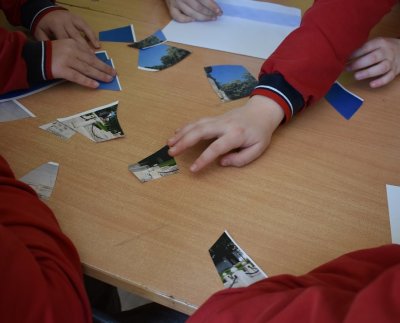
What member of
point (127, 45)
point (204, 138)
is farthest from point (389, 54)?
point (127, 45)

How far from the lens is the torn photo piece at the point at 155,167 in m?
0.62

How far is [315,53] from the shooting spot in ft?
2.48

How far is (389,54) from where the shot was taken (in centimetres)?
83

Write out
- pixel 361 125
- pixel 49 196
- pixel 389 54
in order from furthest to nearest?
pixel 389 54 → pixel 361 125 → pixel 49 196

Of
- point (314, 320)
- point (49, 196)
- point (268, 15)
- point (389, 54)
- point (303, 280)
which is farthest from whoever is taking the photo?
point (268, 15)

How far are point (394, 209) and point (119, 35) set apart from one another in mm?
701

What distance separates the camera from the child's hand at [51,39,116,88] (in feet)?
2.52

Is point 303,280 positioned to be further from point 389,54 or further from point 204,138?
point 389,54

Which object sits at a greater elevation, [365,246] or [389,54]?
[389,54]

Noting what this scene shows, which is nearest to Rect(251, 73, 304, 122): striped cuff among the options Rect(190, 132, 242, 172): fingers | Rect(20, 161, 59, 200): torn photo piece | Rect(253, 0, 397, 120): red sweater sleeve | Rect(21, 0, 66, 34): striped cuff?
Rect(253, 0, 397, 120): red sweater sleeve

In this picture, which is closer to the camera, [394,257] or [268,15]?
[394,257]

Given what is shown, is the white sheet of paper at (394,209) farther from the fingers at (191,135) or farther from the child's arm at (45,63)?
the child's arm at (45,63)

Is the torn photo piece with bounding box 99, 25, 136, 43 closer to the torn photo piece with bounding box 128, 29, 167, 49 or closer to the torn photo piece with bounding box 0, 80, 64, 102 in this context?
the torn photo piece with bounding box 128, 29, 167, 49

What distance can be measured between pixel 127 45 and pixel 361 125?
1.76 ft
